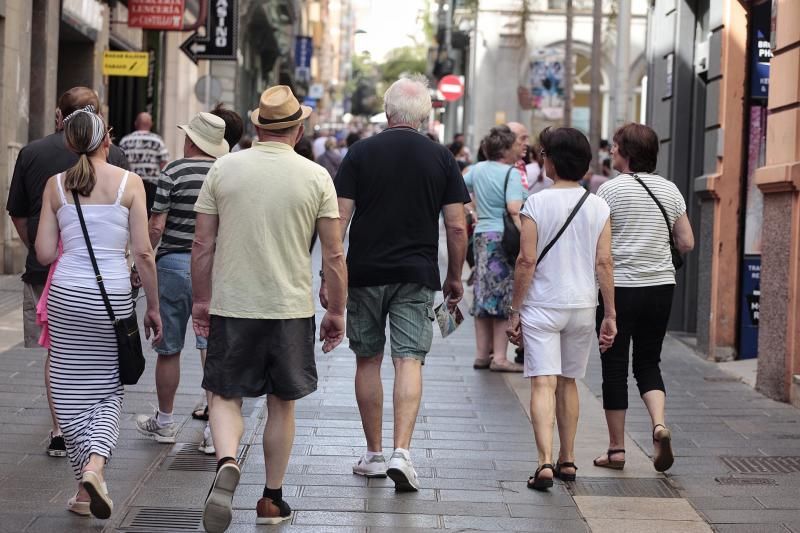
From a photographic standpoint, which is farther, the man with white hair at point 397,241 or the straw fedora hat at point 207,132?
the straw fedora hat at point 207,132

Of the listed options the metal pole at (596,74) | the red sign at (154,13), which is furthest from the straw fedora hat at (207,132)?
the metal pole at (596,74)

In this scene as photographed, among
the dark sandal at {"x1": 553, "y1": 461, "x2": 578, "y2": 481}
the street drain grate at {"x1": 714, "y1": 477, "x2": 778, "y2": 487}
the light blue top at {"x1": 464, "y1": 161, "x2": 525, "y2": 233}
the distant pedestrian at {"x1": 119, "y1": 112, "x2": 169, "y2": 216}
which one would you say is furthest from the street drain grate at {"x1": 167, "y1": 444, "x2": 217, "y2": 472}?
the distant pedestrian at {"x1": 119, "y1": 112, "x2": 169, "y2": 216}

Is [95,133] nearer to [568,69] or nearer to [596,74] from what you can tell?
[596,74]

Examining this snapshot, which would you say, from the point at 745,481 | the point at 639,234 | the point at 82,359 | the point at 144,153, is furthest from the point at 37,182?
the point at 144,153

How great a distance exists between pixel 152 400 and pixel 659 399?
3270 millimetres

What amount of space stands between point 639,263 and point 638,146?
1.96ft

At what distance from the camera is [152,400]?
881 centimetres

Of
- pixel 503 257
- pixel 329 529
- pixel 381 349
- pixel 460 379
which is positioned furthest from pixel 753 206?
pixel 329 529

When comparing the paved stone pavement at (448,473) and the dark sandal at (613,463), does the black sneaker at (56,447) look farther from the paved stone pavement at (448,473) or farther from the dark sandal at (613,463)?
the dark sandal at (613,463)

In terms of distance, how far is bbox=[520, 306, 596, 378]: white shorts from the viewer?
6.77 m

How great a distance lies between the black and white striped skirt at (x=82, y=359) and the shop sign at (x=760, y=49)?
7085 millimetres

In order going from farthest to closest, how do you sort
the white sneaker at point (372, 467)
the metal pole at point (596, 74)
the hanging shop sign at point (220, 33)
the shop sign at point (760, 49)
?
the hanging shop sign at point (220, 33) < the metal pole at point (596, 74) < the shop sign at point (760, 49) < the white sneaker at point (372, 467)

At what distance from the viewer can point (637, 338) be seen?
7301 millimetres

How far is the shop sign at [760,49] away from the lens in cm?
1153
